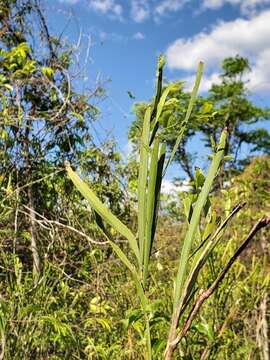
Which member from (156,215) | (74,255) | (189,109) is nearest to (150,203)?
(156,215)

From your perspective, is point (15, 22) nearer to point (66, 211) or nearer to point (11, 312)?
point (66, 211)

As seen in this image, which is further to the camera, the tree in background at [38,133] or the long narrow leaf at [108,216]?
the tree in background at [38,133]

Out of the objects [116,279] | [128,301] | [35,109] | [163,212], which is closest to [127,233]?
[128,301]

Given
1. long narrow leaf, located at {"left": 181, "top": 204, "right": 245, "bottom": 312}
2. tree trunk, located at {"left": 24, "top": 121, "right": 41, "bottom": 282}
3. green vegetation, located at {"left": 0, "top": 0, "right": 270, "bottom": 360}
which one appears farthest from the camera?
tree trunk, located at {"left": 24, "top": 121, "right": 41, "bottom": 282}

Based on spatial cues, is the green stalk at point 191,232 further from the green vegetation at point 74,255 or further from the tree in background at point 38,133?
the tree in background at point 38,133

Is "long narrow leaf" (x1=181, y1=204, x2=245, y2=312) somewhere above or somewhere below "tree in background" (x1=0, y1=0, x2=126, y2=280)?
below

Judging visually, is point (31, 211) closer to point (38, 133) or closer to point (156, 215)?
point (38, 133)

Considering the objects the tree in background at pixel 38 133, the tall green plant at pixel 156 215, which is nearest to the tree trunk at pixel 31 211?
the tree in background at pixel 38 133

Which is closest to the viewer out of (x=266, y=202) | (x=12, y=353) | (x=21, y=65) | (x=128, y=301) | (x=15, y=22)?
(x=12, y=353)

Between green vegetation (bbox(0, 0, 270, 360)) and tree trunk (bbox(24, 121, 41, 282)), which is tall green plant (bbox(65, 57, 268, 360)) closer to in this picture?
green vegetation (bbox(0, 0, 270, 360))

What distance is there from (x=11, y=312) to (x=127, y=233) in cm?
140

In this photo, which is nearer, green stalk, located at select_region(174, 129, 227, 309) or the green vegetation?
green stalk, located at select_region(174, 129, 227, 309)

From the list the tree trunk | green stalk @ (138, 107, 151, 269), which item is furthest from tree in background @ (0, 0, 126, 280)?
green stalk @ (138, 107, 151, 269)

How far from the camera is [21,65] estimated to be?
3.25m
